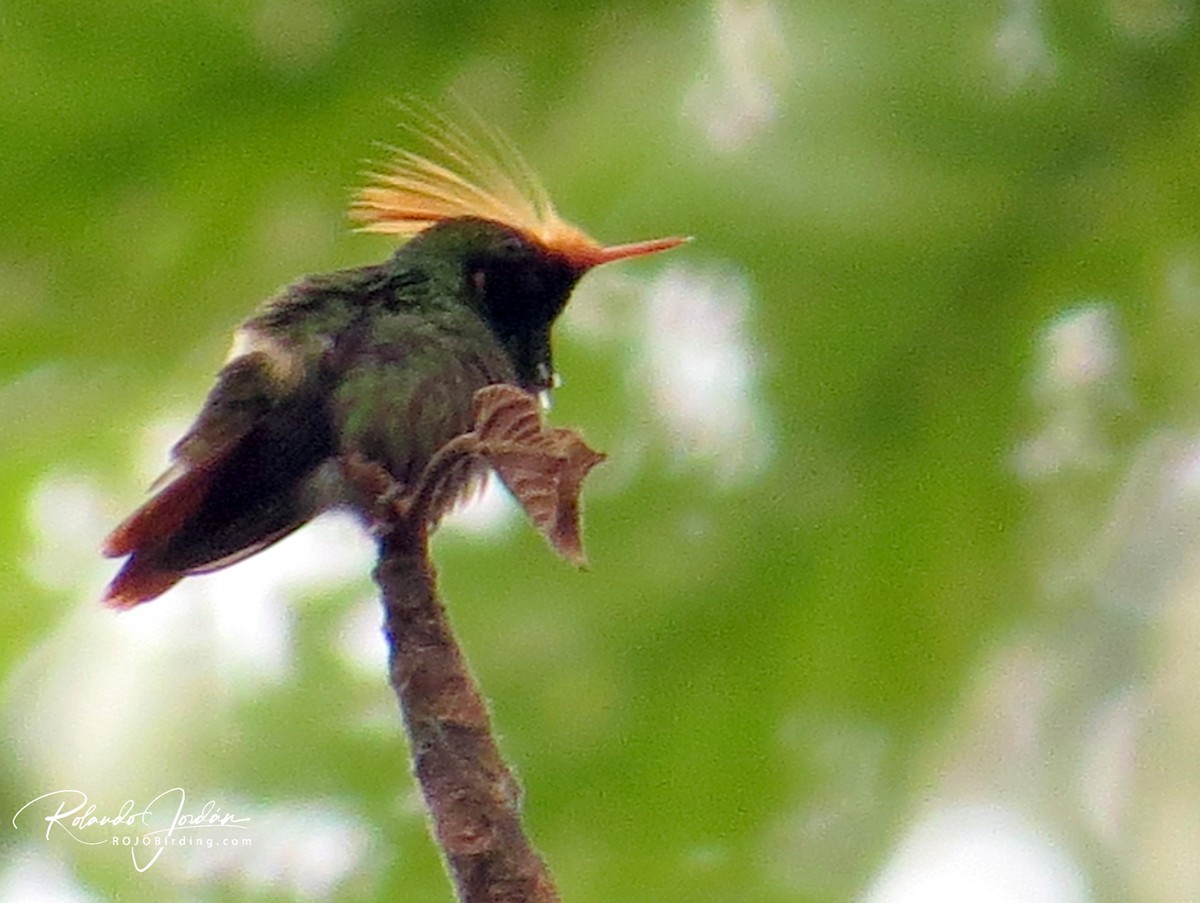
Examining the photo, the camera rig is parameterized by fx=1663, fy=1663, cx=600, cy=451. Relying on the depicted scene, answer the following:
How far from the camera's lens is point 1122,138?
0.88 metres

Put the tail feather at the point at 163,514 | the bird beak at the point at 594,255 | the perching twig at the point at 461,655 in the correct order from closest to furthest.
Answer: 1. the perching twig at the point at 461,655
2. the tail feather at the point at 163,514
3. the bird beak at the point at 594,255

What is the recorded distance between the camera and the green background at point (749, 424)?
0.89 m

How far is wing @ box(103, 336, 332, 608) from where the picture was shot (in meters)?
0.68

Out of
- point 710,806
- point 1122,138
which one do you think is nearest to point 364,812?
point 710,806

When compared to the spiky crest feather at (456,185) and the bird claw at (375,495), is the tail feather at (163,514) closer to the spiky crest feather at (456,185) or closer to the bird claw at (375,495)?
the bird claw at (375,495)

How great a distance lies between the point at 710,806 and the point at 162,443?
38cm

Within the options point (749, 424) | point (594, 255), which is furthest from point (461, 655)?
point (749, 424)

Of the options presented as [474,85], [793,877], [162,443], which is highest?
[474,85]

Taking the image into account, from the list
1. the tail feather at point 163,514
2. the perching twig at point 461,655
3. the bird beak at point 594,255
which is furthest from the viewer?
the bird beak at point 594,255

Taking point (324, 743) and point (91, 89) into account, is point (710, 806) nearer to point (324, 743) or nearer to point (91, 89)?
point (324, 743)

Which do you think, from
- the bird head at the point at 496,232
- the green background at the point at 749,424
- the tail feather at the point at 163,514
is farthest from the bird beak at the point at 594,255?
the tail feather at the point at 163,514

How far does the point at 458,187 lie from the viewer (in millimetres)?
884

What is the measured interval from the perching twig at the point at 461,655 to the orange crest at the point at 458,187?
24cm
